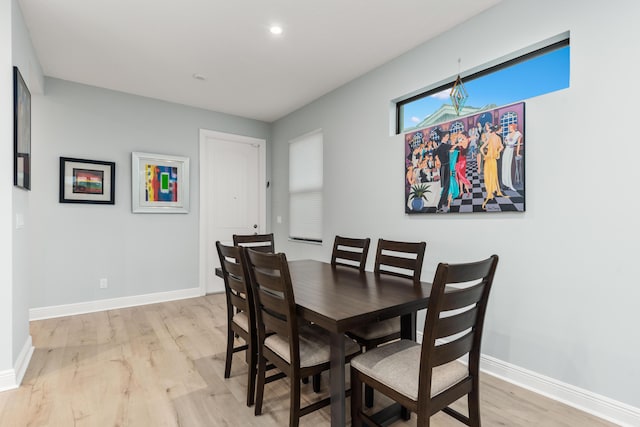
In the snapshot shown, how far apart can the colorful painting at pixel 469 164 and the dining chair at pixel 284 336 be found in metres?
1.41

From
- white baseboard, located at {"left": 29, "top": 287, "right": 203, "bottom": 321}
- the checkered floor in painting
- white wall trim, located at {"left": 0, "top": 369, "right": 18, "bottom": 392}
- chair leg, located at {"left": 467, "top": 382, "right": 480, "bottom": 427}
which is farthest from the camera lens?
white baseboard, located at {"left": 29, "top": 287, "right": 203, "bottom": 321}

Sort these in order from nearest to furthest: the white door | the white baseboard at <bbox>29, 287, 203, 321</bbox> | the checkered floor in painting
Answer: the checkered floor in painting
the white baseboard at <bbox>29, 287, 203, 321</bbox>
the white door

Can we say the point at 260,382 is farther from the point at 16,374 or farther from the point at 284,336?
the point at 16,374

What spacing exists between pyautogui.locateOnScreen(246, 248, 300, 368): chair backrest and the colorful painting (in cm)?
158

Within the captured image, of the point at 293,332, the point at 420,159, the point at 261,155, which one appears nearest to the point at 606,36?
the point at 420,159

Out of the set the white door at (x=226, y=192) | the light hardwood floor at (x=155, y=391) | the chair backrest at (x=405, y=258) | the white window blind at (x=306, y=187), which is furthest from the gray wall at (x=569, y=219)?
the white door at (x=226, y=192)

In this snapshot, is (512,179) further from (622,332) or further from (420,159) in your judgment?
(622,332)

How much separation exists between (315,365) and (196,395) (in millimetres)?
924

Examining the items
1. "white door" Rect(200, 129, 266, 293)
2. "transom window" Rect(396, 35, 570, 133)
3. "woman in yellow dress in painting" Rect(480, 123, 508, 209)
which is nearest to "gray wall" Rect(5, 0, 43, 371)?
"white door" Rect(200, 129, 266, 293)

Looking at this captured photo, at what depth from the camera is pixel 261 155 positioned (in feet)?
16.8

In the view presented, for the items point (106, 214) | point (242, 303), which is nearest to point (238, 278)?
point (242, 303)

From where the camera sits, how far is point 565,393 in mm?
1955

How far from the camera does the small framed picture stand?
3.60 meters

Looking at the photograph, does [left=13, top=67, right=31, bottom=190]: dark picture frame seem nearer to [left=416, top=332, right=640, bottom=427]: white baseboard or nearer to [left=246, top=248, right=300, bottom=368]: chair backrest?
[left=246, top=248, right=300, bottom=368]: chair backrest
